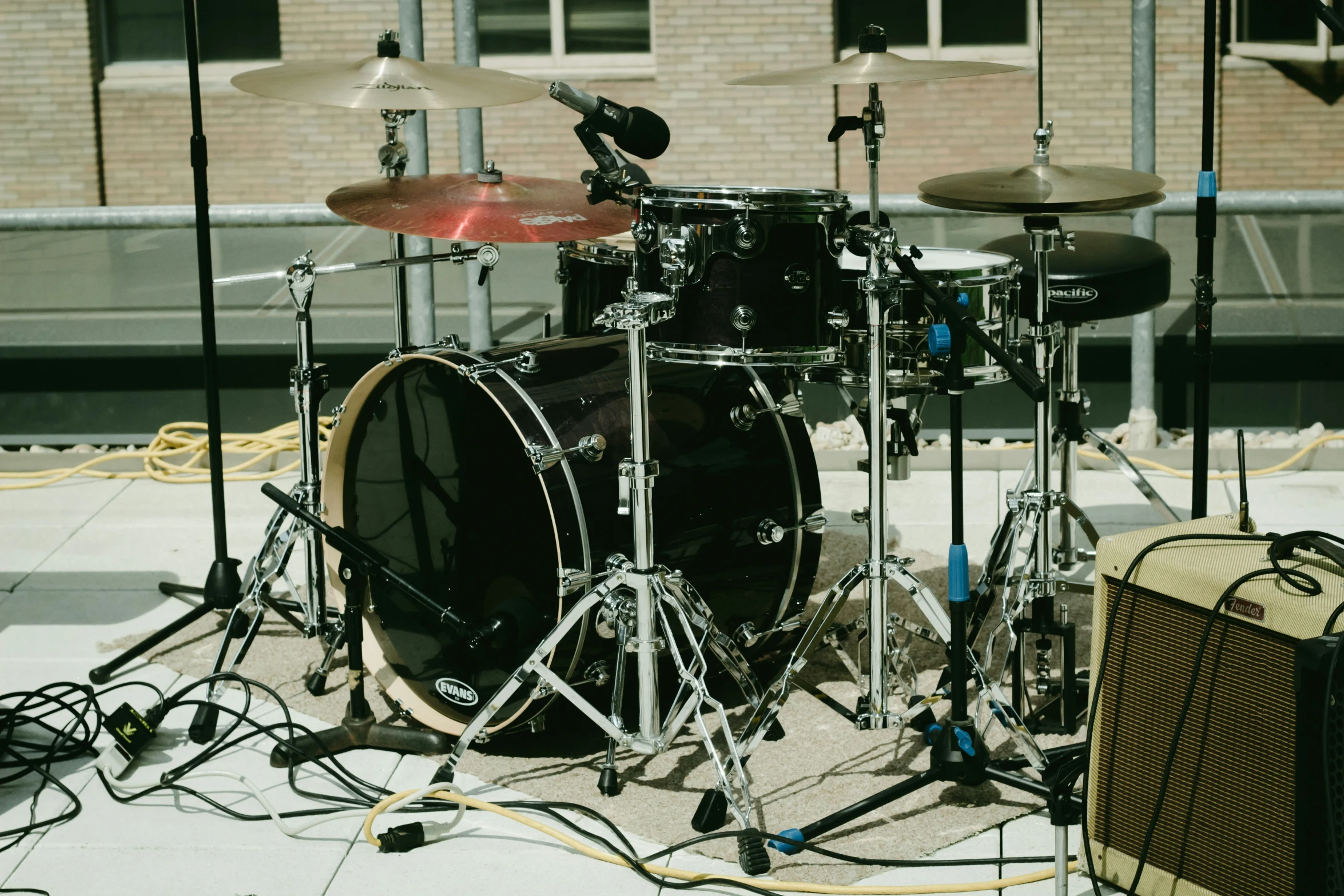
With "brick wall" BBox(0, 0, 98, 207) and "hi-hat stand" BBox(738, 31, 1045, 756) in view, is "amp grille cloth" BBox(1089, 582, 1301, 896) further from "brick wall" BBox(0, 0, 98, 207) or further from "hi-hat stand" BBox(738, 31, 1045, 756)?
"brick wall" BBox(0, 0, 98, 207)

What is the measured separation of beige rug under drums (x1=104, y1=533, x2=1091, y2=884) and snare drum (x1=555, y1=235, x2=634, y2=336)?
1168 mm

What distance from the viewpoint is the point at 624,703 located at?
155 inches

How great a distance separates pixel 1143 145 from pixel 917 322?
3001 mm

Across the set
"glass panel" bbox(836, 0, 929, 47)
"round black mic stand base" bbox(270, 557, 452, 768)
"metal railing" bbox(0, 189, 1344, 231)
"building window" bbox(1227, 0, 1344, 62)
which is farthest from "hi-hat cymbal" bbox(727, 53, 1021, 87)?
"building window" bbox(1227, 0, 1344, 62)

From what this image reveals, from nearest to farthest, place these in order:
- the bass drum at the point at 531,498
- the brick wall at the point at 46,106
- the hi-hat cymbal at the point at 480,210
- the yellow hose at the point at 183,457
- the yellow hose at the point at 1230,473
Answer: the bass drum at the point at 531,498 < the hi-hat cymbal at the point at 480,210 < the yellow hose at the point at 1230,473 < the yellow hose at the point at 183,457 < the brick wall at the point at 46,106

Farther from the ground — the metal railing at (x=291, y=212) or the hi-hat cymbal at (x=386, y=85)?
the hi-hat cymbal at (x=386, y=85)

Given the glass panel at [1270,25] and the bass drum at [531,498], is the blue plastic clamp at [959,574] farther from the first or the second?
the glass panel at [1270,25]

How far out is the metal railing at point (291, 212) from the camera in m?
6.34

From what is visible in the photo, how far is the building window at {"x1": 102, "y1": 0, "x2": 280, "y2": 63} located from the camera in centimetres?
1193

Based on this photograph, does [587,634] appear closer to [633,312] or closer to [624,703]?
[624,703]

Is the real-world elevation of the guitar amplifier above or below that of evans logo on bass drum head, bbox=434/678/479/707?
above

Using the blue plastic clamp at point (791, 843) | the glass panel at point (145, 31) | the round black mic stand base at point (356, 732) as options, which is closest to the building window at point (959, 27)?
the glass panel at point (145, 31)

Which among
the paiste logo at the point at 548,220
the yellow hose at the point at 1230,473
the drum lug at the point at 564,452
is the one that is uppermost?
the paiste logo at the point at 548,220

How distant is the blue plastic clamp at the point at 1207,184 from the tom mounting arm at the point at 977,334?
75 cm
